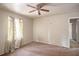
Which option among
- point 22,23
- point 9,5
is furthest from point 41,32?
point 9,5

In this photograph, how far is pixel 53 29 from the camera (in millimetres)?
2062

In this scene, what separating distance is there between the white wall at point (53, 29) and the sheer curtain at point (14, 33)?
270 mm

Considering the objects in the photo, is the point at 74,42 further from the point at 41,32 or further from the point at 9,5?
the point at 9,5

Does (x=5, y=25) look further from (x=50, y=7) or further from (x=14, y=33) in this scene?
(x=50, y=7)

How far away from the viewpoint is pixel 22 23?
2070 millimetres

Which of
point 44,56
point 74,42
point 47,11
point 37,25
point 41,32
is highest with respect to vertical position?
point 47,11

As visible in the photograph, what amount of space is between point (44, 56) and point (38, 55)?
0.37 feet

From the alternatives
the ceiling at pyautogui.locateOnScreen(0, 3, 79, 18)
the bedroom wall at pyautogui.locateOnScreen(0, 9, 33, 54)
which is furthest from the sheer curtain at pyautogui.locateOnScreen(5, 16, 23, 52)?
the ceiling at pyautogui.locateOnScreen(0, 3, 79, 18)

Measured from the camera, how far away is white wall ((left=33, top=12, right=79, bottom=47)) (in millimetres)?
2014

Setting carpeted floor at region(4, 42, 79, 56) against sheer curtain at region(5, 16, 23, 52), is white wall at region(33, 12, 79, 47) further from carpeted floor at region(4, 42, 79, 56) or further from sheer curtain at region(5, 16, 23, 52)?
sheer curtain at region(5, 16, 23, 52)

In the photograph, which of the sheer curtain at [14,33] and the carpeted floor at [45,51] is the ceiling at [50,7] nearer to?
the sheer curtain at [14,33]

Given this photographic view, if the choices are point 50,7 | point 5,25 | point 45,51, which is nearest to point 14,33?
point 5,25

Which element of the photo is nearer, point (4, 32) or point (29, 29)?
point (4, 32)

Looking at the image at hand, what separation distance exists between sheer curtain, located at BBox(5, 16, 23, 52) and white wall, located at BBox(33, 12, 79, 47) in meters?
0.27
